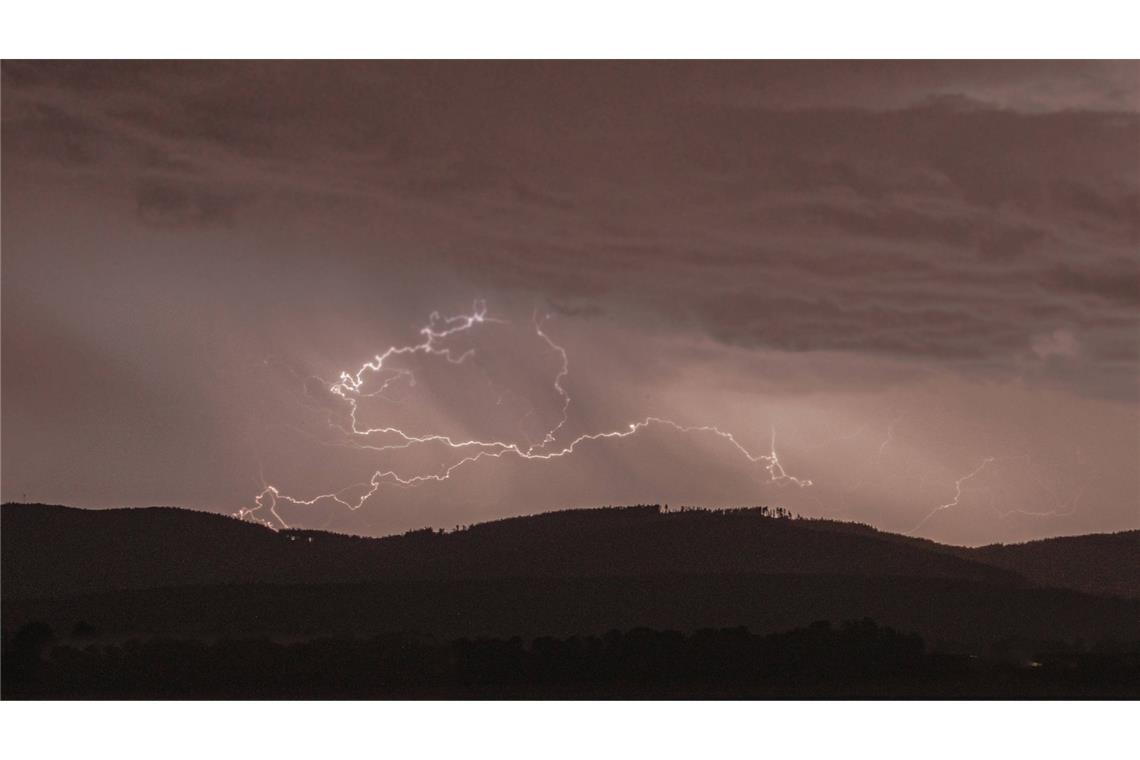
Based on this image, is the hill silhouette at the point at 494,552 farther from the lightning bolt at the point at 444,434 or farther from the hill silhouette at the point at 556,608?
the lightning bolt at the point at 444,434

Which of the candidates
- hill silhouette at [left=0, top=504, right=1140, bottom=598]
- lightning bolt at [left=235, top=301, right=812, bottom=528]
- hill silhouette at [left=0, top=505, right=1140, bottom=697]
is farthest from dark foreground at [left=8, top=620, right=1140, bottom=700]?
lightning bolt at [left=235, top=301, right=812, bottom=528]

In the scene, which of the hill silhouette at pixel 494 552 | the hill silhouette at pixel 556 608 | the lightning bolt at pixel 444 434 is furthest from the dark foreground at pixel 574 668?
the lightning bolt at pixel 444 434

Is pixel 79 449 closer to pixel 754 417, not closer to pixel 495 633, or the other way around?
pixel 495 633

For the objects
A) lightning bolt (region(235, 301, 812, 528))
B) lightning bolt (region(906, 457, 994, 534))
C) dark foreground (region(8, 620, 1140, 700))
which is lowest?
dark foreground (region(8, 620, 1140, 700))

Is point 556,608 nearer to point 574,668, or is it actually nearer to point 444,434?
point 574,668

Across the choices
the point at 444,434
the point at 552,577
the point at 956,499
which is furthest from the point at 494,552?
the point at 956,499

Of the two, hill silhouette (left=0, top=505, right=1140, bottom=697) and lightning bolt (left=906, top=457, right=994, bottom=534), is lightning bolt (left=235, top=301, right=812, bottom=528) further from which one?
lightning bolt (left=906, top=457, right=994, bottom=534)

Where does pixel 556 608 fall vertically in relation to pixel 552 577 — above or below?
below

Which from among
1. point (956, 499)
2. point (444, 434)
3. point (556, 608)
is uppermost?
point (444, 434)
